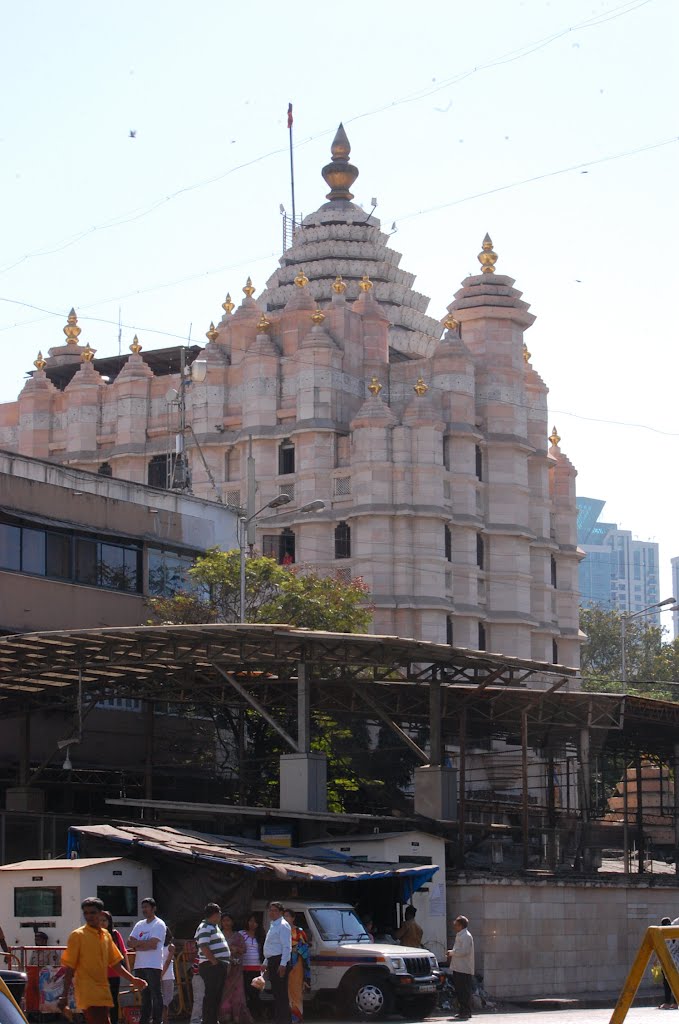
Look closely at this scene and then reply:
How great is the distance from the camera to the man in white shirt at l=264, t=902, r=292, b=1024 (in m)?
22.0

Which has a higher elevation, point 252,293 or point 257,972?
point 252,293

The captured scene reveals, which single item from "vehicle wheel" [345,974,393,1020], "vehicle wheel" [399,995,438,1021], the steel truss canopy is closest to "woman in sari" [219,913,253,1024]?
"vehicle wheel" [345,974,393,1020]

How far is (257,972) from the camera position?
79.0 ft

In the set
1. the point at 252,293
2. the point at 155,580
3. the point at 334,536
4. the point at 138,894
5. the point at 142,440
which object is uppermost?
the point at 252,293

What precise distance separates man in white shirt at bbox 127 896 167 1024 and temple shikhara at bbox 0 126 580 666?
53.0 metres

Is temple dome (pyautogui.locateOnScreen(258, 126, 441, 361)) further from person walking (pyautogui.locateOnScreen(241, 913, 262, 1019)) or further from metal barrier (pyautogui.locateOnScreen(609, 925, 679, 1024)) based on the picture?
metal barrier (pyautogui.locateOnScreen(609, 925, 679, 1024))

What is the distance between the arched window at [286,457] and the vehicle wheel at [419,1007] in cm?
5548

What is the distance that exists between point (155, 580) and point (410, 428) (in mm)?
31898

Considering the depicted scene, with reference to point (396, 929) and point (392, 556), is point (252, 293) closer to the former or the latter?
point (392, 556)

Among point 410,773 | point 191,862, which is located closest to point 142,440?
point 410,773

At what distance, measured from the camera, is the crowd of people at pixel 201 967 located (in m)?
17.6

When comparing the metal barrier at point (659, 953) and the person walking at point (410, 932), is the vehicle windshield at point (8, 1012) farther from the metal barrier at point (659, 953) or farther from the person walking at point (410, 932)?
the person walking at point (410, 932)

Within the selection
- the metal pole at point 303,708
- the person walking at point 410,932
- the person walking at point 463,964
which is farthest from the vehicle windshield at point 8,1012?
the metal pole at point 303,708

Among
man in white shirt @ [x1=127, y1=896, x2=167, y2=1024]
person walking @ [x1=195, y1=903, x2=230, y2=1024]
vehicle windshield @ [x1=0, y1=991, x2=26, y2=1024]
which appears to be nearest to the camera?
vehicle windshield @ [x1=0, y1=991, x2=26, y2=1024]
